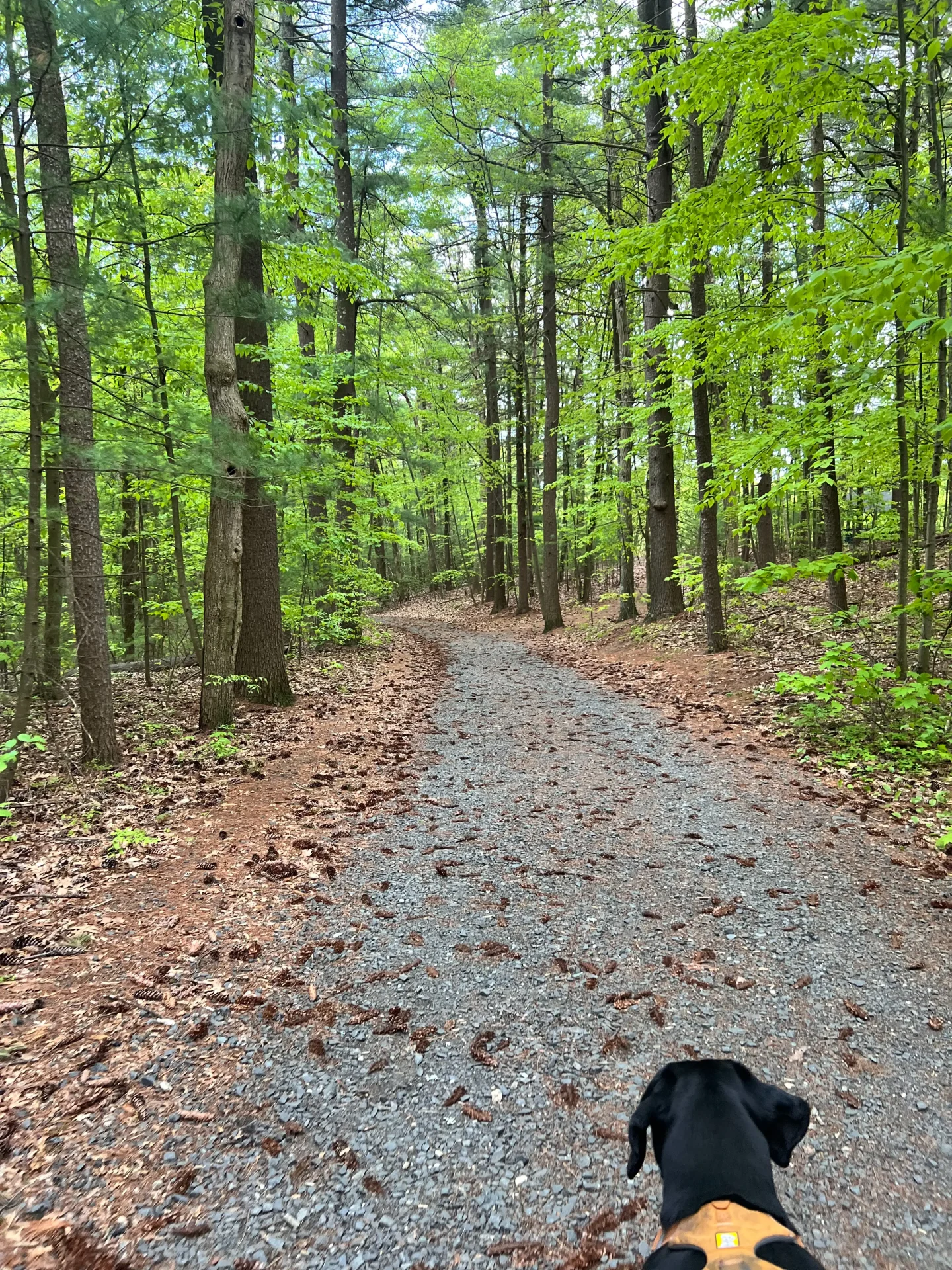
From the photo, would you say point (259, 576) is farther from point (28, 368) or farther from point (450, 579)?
point (450, 579)

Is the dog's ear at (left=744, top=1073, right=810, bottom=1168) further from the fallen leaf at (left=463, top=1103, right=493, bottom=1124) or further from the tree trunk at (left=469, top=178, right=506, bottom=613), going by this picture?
the tree trunk at (left=469, top=178, right=506, bottom=613)

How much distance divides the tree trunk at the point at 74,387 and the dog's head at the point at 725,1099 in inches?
240

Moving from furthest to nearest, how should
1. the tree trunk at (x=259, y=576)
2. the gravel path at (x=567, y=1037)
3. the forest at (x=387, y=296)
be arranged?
the tree trunk at (x=259, y=576) → the forest at (x=387, y=296) → the gravel path at (x=567, y=1037)

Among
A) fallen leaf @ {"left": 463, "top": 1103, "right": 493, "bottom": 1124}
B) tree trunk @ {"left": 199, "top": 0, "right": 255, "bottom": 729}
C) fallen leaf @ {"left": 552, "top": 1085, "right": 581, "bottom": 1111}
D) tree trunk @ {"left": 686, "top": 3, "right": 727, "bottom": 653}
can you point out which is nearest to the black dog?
fallen leaf @ {"left": 552, "top": 1085, "right": 581, "bottom": 1111}

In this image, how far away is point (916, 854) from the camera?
4.52 meters

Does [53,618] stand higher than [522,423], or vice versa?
[522,423]

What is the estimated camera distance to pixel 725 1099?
2.04 metres

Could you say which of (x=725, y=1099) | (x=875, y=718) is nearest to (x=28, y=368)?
(x=725, y=1099)

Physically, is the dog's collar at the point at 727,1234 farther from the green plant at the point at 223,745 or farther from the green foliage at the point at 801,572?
the green plant at the point at 223,745

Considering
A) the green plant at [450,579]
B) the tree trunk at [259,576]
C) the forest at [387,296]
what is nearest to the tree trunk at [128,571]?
the forest at [387,296]

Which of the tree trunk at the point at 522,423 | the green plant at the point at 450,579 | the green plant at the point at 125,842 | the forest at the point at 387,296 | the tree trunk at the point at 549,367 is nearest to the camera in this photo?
the green plant at the point at 125,842

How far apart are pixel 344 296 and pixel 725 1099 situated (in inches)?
558

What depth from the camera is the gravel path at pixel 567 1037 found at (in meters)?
2.12

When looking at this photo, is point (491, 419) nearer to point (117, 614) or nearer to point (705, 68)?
point (117, 614)
